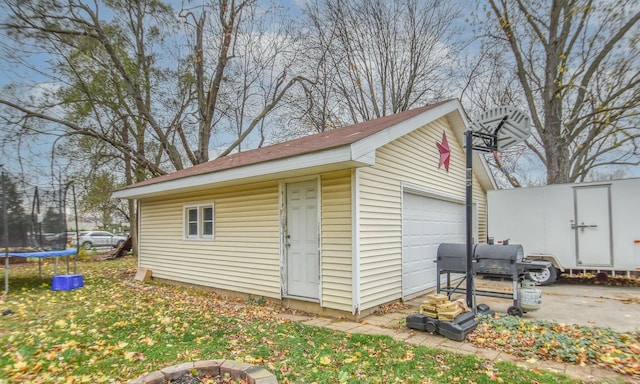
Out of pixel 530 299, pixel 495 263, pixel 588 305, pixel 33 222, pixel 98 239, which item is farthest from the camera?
pixel 98 239

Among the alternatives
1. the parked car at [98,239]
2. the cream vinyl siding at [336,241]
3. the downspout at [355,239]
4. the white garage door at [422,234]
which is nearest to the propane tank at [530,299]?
the white garage door at [422,234]

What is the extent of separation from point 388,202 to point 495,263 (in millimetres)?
1937

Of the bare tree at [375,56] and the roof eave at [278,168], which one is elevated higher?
the bare tree at [375,56]

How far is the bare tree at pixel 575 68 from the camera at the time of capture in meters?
10.3

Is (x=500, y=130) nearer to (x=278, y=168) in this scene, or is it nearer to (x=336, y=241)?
(x=336, y=241)

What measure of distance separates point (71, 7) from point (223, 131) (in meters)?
7.45

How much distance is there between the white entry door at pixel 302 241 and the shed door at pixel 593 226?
6.59 meters

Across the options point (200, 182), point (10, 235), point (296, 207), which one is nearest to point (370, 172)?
point (296, 207)

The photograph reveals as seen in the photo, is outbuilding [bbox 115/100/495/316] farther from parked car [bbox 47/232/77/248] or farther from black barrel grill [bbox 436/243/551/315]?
parked car [bbox 47/232/77/248]

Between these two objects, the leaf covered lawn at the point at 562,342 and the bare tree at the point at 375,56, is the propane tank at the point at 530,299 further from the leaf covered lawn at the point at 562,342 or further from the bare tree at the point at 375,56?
the bare tree at the point at 375,56

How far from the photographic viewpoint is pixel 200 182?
716cm

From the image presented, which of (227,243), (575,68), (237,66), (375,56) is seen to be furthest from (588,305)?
(237,66)

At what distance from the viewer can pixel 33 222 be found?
820 centimetres

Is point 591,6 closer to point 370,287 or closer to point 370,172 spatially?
point 370,172
